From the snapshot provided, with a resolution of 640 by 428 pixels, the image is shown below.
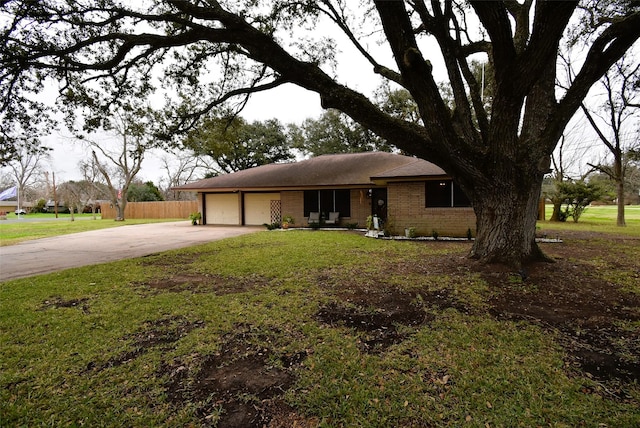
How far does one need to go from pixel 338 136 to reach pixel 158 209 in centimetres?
1808

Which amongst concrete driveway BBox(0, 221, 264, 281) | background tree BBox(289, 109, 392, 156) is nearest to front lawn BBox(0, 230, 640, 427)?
concrete driveway BBox(0, 221, 264, 281)

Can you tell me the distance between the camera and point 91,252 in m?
9.16

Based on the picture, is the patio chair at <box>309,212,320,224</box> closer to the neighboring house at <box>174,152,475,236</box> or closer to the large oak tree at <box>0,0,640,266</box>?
the neighboring house at <box>174,152,475,236</box>

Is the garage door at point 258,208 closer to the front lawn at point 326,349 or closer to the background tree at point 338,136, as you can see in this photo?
the background tree at point 338,136

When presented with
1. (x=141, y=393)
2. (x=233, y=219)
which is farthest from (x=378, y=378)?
(x=233, y=219)

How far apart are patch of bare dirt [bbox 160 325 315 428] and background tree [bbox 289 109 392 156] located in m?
24.8

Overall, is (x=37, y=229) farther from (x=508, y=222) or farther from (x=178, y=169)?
(x=178, y=169)

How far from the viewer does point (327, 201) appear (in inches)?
648

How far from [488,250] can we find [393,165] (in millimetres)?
10637

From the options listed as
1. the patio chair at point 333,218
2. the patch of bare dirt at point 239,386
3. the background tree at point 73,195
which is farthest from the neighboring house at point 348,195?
the background tree at point 73,195

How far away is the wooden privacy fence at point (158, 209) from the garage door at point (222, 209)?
8.61 m

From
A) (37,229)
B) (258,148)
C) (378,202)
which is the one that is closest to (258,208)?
(378,202)

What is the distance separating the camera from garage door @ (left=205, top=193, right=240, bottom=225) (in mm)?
19516

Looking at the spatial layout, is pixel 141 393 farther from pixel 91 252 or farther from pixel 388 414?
pixel 91 252
